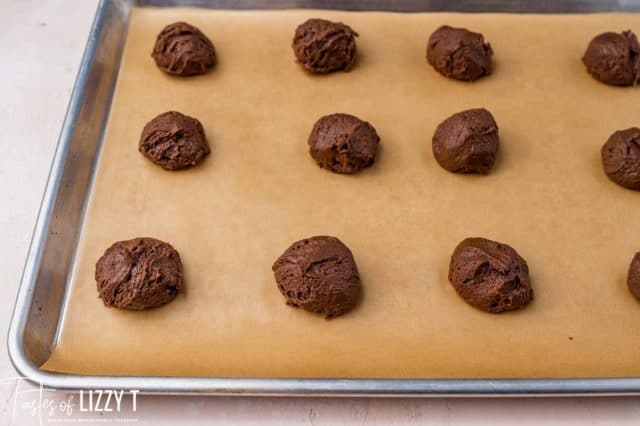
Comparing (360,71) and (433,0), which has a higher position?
(433,0)

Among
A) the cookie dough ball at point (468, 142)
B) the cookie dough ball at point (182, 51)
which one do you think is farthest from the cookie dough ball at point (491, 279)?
the cookie dough ball at point (182, 51)

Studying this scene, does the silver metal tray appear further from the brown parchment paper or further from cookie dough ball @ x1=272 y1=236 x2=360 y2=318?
cookie dough ball @ x1=272 y1=236 x2=360 y2=318

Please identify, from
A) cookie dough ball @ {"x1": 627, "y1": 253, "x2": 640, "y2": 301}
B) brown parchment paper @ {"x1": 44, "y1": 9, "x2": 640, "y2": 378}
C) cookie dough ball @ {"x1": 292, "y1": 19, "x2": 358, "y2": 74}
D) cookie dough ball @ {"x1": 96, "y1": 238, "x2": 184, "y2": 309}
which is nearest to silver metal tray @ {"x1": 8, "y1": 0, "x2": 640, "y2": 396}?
brown parchment paper @ {"x1": 44, "y1": 9, "x2": 640, "y2": 378}

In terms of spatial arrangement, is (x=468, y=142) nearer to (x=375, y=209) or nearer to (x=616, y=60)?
(x=375, y=209)

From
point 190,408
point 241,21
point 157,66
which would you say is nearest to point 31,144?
point 157,66

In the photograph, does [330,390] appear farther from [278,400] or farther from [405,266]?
Result: [405,266]

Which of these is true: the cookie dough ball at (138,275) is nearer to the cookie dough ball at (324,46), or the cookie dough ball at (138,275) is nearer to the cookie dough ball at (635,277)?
the cookie dough ball at (324,46)

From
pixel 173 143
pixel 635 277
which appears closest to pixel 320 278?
pixel 173 143
